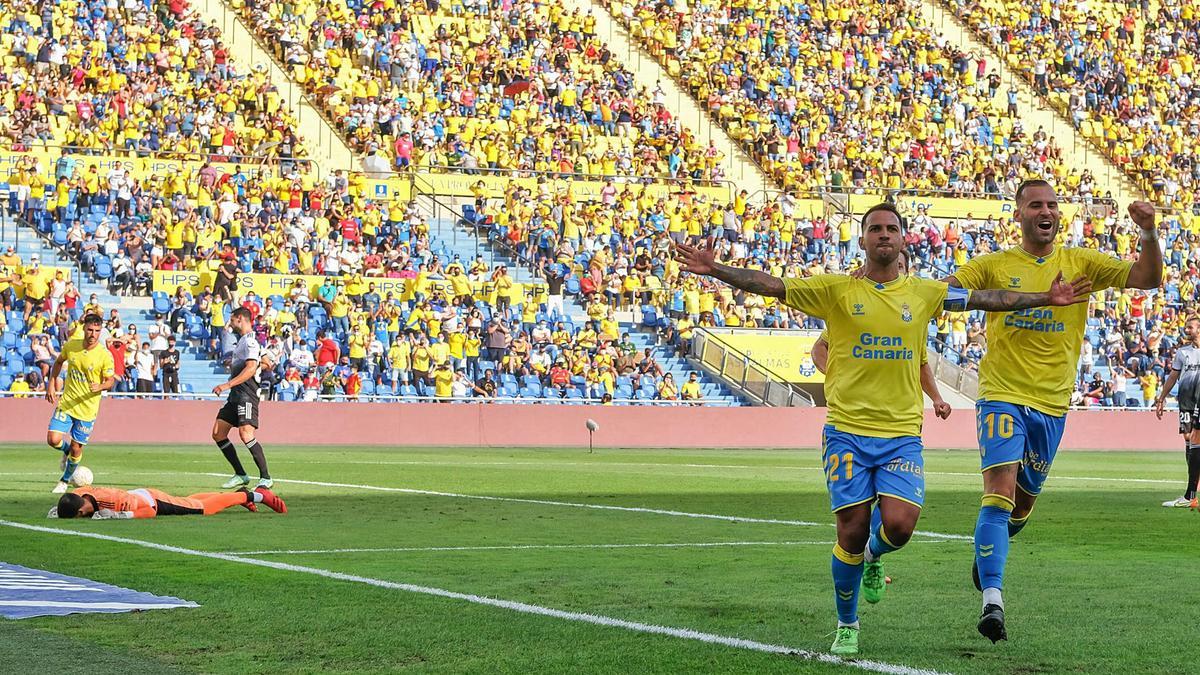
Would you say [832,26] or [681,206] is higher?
[832,26]

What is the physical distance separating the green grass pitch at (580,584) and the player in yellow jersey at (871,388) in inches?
20.2

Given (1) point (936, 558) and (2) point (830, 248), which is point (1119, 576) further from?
(2) point (830, 248)

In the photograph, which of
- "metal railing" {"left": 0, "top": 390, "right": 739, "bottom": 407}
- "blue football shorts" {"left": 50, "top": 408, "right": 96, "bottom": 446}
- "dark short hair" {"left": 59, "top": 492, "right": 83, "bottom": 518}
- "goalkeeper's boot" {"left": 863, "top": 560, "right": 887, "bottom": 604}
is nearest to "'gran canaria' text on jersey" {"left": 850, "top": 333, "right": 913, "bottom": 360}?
"goalkeeper's boot" {"left": 863, "top": 560, "right": 887, "bottom": 604}

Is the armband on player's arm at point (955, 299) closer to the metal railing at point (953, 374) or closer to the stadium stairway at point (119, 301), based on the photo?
the stadium stairway at point (119, 301)

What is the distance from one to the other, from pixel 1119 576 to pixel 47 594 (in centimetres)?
629

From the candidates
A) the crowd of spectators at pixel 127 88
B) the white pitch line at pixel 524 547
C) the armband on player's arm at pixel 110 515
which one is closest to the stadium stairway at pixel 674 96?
the crowd of spectators at pixel 127 88

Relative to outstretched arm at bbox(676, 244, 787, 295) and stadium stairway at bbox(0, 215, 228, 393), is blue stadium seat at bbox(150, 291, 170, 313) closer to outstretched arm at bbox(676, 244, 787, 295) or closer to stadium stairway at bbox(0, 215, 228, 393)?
stadium stairway at bbox(0, 215, 228, 393)

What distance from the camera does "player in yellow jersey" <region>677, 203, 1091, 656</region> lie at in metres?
7.75

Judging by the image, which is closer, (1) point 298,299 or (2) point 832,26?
(1) point 298,299

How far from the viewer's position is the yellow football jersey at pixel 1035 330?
29.3 feet

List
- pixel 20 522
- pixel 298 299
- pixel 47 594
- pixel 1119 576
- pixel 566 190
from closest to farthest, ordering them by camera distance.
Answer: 1. pixel 47 594
2. pixel 1119 576
3. pixel 20 522
4. pixel 298 299
5. pixel 566 190

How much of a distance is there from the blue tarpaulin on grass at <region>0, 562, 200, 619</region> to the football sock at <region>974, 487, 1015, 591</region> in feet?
12.9

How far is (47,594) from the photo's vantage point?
9.31 m

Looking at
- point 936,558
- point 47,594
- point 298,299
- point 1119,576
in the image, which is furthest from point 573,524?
point 298,299
